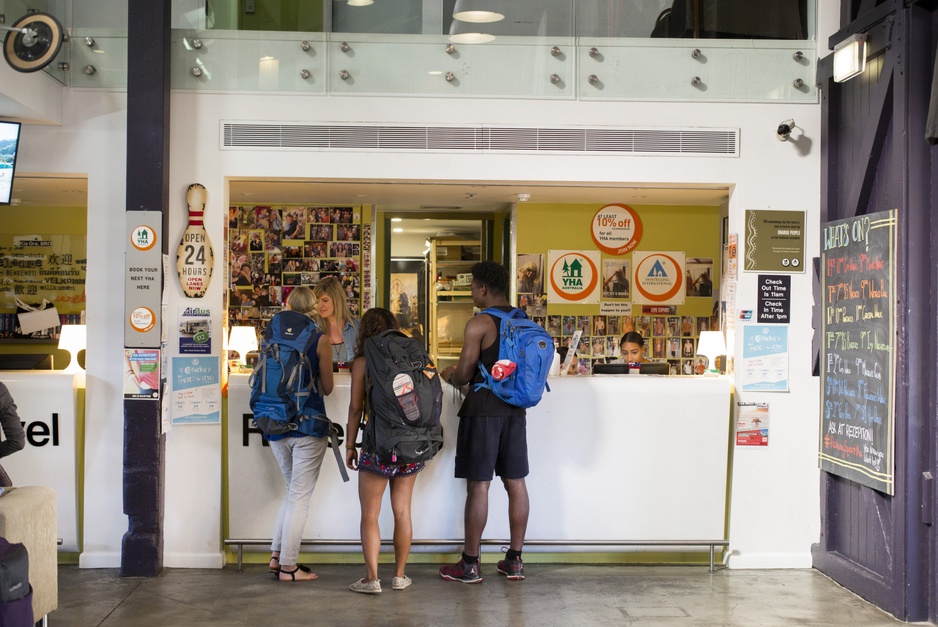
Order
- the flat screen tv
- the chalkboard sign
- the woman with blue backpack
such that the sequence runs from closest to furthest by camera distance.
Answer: the chalkboard sign
the woman with blue backpack
the flat screen tv

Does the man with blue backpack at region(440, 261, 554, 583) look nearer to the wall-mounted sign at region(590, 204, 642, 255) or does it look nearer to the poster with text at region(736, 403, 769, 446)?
the poster with text at region(736, 403, 769, 446)

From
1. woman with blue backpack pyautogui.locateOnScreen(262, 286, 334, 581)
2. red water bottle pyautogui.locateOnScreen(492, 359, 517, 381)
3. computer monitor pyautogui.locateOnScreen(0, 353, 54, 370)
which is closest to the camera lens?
red water bottle pyautogui.locateOnScreen(492, 359, 517, 381)

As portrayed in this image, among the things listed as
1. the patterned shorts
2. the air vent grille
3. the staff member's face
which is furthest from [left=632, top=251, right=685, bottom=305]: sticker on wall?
the patterned shorts

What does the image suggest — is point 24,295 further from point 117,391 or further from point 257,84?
point 257,84

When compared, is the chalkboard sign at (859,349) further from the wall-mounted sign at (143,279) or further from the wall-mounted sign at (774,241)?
the wall-mounted sign at (143,279)

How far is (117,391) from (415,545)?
2.09 metres

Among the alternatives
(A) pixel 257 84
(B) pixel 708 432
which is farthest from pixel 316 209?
(B) pixel 708 432

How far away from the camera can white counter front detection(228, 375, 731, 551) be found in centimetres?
581

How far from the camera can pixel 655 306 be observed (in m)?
8.38

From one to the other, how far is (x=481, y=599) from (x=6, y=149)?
3.82 meters

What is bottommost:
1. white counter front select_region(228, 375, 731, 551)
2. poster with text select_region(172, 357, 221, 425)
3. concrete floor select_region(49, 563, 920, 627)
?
concrete floor select_region(49, 563, 920, 627)

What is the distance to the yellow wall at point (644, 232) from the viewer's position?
819 centimetres

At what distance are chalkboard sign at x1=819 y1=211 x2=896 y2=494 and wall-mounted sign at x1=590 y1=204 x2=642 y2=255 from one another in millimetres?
2634

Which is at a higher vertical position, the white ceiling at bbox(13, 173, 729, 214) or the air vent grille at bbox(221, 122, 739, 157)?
the air vent grille at bbox(221, 122, 739, 157)
